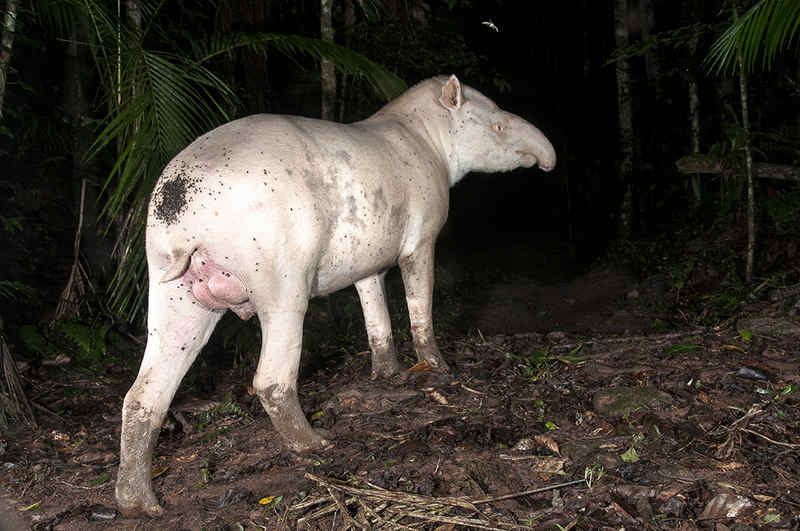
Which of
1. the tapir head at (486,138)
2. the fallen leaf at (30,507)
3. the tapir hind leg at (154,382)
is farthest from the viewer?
the tapir head at (486,138)

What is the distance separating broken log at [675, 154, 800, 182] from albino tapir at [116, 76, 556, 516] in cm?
429

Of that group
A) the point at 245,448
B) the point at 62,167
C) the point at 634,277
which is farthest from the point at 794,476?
the point at 62,167

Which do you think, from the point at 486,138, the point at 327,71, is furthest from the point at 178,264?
the point at 327,71

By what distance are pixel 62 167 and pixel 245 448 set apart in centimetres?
456

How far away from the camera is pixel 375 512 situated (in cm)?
283

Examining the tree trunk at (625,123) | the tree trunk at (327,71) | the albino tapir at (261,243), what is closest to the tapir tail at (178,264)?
the albino tapir at (261,243)

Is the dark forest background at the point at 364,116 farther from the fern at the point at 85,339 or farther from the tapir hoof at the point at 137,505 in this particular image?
the tapir hoof at the point at 137,505

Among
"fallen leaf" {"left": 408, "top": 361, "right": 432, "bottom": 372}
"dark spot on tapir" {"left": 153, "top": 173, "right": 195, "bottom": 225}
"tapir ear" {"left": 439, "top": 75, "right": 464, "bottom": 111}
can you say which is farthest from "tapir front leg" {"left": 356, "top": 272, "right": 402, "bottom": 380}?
"dark spot on tapir" {"left": 153, "top": 173, "right": 195, "bottom": 225}

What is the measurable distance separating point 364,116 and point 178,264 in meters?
5.26

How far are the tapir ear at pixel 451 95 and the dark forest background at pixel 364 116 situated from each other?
0.68 m

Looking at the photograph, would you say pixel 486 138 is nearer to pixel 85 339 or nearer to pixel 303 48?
pixel 303 48

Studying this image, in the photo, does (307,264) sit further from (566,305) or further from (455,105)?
(566,305)

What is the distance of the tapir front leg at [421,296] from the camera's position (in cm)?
427

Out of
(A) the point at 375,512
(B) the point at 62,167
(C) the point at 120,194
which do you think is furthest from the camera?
(B) the point at 62,167
